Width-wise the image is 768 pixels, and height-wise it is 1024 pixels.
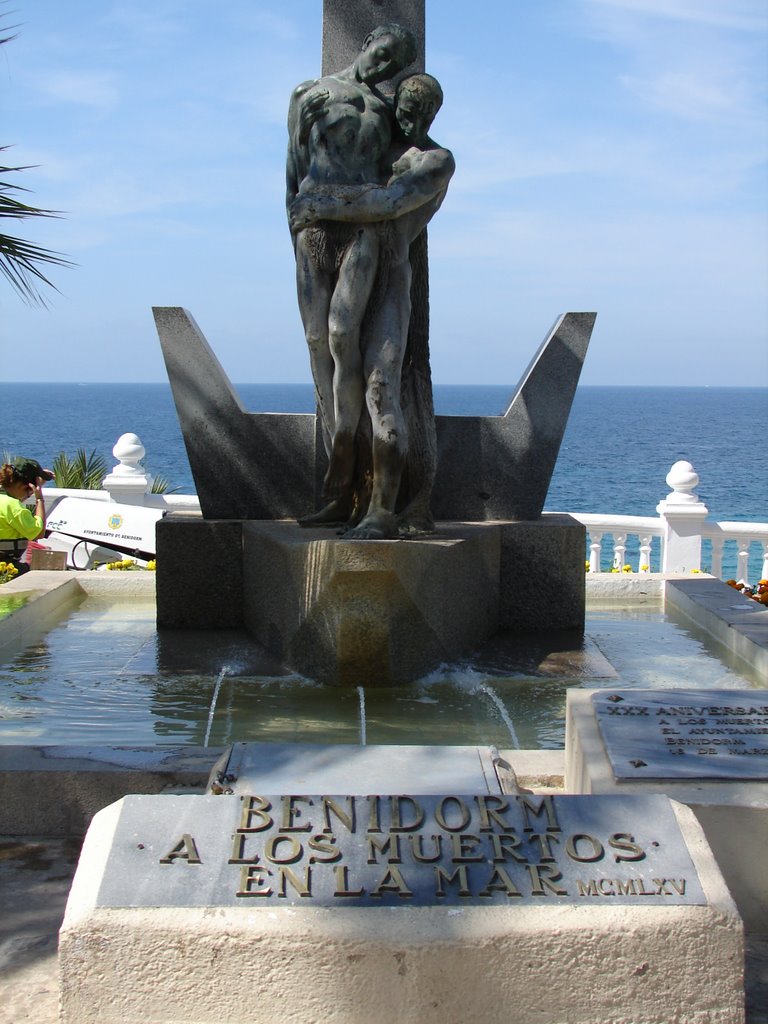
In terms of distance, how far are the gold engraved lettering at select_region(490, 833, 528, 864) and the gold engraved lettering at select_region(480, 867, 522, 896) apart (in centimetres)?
4

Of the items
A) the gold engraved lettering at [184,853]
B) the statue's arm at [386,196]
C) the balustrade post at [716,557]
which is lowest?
the balustrade post at [716,557]

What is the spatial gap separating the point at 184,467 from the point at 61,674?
5049cm

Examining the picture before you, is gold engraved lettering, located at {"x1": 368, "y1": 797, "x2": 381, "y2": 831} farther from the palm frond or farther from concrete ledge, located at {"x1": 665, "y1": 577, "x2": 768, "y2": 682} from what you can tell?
the palm frond

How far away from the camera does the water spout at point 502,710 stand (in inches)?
200

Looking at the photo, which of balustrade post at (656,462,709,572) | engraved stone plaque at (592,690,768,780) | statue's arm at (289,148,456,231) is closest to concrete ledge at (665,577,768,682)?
engraved stone plaque at (592,690,768,780)

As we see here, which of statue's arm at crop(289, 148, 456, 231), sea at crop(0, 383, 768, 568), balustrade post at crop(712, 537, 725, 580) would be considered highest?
statue's arm at crop(289, 148, 456, 231)

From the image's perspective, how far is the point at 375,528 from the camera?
19.8ft

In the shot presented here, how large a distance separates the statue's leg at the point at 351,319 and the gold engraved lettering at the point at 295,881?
3788mm

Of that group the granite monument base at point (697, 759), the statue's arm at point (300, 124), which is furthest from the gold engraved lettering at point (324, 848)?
the statue's arm at point (300, 124)

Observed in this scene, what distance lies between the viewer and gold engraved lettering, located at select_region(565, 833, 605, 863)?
9.23 feet

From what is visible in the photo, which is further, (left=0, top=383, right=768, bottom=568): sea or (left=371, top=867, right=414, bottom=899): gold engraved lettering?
(left=0, top=383, right=768, bottom=568): sea

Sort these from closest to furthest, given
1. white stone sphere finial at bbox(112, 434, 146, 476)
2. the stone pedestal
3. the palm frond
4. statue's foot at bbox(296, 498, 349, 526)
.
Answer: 1. the stone pedestal
2. statue's foot at bbox(296, 498, 349, 526)
3. white stone sphere finial at bbox(112, 434, 146, 476)
4. the palm frond

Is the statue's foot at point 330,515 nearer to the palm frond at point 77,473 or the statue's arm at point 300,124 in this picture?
the statue's arm at point 300,124

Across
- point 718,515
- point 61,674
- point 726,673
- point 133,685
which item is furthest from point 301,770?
point 718,515
